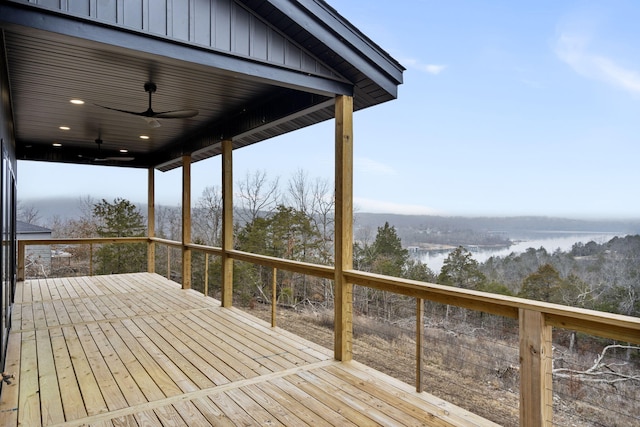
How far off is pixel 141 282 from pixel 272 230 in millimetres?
7783

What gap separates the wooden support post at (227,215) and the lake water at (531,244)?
1028 centimetres

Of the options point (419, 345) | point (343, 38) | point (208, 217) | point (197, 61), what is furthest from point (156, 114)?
point (208, 217)

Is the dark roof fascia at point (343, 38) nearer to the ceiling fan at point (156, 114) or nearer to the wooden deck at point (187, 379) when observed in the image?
the ceiling fan at point (156, 114)

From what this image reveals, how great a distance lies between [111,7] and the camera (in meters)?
2.75

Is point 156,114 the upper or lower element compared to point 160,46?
lower

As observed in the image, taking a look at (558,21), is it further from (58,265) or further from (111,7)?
(58,265)

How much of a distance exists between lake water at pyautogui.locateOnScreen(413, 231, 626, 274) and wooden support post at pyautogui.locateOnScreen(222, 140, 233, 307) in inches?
405

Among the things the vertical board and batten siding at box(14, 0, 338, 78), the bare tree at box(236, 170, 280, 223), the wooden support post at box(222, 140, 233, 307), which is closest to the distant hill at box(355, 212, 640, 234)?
the bare tree at box(236, 170, 280, 223)

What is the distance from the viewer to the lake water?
12.4 meters

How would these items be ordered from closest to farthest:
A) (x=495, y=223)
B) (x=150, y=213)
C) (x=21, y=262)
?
(x=21, y=262) → (x=150, y=213) → (x=495, y=223)

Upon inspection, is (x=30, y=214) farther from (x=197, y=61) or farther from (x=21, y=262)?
(x=197, y=61)

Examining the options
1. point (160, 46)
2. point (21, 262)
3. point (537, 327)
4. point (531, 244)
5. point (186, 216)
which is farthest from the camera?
point (531, 244)

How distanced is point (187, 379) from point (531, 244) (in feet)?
42.9

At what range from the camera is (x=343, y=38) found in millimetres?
3512
